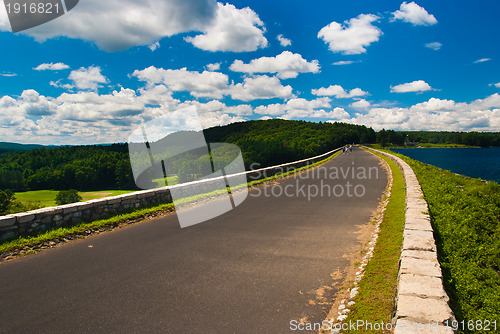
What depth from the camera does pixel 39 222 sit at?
692 centimetres

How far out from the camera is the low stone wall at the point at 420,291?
8.87 feet

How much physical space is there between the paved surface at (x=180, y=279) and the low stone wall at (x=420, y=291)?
1076 millimetres

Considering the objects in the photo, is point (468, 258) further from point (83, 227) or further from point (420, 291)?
point (83, 227)

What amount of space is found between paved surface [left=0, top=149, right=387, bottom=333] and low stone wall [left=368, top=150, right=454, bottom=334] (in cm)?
108

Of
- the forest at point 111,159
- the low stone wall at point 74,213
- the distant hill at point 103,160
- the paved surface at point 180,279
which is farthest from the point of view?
the distant hill at point 103,160

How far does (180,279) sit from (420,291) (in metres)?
3.62

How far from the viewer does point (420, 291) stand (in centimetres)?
326

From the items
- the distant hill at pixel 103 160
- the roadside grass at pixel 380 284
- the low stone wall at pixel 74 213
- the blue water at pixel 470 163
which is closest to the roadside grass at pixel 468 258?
the roadside grass at pixel 380 284

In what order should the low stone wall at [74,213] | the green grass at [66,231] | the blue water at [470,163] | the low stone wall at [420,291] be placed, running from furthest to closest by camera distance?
the blue water at [470,163] → the low stone wall at [74,213] → the green grass at [66,231] → the low stone wall at [420,291]

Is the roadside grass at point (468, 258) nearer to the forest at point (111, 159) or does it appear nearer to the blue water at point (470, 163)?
the blue water at point (470, 163)

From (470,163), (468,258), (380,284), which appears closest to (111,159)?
(380,284)

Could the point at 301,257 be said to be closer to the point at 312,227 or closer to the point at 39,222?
the point at 312,227

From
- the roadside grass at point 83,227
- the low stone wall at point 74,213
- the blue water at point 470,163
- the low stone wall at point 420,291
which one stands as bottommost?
the blue water at point 470,163

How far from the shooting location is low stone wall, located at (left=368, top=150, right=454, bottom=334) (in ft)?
8.87
